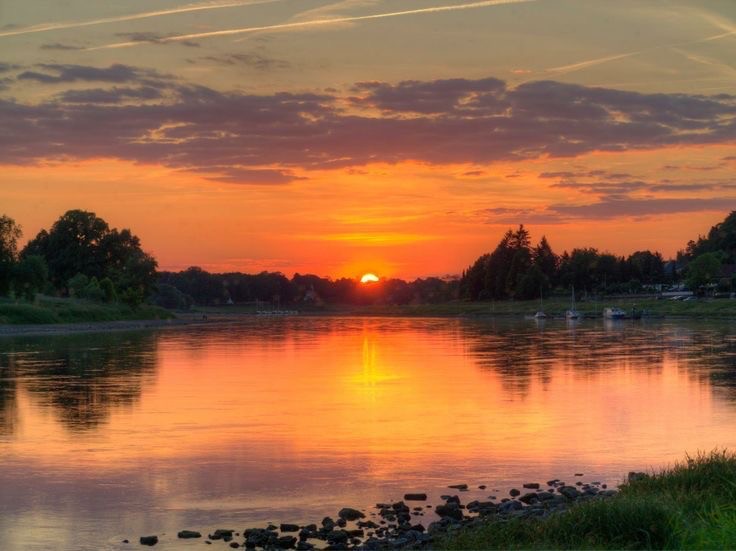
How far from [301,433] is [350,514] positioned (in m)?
11.2

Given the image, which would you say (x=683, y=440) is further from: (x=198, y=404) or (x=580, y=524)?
(x=198, y=404)

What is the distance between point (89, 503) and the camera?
20.2 meters

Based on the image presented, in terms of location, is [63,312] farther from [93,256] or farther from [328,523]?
[328,523]

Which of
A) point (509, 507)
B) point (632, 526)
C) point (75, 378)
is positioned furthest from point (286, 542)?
point (75, 378)

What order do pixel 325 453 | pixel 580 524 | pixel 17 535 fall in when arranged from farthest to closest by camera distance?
pixel 325 453
pixel 17 535
pixel 580 524

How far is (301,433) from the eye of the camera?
98.0 feet

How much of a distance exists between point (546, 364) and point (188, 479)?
3793 cm

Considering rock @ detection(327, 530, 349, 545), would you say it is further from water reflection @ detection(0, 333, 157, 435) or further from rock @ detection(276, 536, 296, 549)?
water reflection @ detection(0, 333, 157, 435)

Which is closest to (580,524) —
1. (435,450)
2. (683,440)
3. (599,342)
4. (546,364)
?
(435,450)

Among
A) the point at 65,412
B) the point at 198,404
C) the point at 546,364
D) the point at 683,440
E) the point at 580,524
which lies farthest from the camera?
the point at 546,364

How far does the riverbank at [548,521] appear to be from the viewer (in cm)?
1405

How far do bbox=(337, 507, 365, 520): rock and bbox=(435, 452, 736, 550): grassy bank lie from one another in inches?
106

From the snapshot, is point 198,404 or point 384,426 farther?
point 198,404

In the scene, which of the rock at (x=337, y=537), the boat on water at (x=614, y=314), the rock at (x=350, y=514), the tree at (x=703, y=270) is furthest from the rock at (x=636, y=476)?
the tree at (x=703, y=270)
